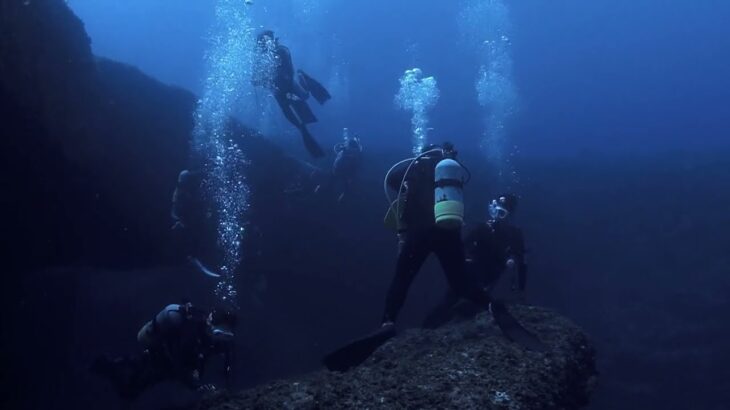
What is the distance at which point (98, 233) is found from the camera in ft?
29.2

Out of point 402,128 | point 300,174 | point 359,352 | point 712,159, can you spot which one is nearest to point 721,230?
point 712,159

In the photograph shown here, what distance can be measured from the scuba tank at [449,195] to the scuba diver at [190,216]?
548cm

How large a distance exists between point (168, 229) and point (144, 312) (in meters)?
2.85

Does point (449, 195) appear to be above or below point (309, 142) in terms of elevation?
below

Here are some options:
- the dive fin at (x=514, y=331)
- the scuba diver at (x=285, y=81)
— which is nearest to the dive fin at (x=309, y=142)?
the scuba diver at (x=285, y=81)

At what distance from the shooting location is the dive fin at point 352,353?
160 inches

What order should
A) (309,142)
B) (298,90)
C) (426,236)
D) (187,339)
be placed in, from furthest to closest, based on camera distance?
(309,142) < (298,90) < (187,339) < (426,236)

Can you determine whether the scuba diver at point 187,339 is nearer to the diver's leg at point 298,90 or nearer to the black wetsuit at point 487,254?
the black wetsuit at point 487,254

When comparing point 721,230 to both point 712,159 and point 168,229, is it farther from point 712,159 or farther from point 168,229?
point 168,229

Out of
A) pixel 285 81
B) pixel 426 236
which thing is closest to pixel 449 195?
pixel 426 236

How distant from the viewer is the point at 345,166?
12.0 m

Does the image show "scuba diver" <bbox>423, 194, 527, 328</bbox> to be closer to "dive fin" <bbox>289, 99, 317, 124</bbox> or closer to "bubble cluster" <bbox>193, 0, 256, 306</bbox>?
"dive fin" <bbox>289, 99, 317, 124</bbox>

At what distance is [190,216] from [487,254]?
5.63m

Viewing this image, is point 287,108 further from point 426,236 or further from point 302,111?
point 426,236
